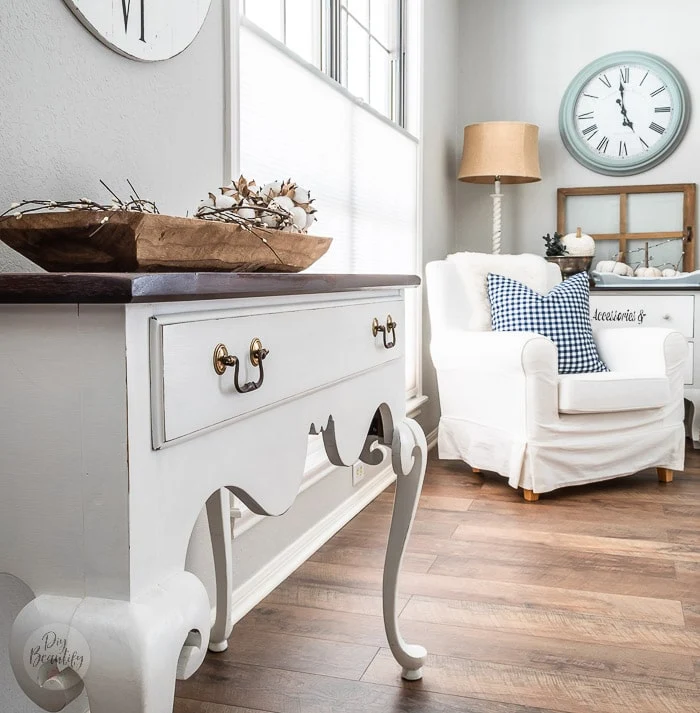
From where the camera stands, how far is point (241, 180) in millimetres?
1343

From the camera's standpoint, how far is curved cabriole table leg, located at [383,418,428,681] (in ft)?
5.35

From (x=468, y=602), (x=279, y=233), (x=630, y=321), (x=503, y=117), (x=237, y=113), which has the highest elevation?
(x=503, y=117)

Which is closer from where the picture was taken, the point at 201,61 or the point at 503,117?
the point at 201,61

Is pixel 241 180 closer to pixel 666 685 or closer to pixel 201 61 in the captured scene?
pixel 201 61

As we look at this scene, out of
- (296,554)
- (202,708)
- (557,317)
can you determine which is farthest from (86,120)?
(557,317)

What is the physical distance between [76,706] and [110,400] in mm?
961

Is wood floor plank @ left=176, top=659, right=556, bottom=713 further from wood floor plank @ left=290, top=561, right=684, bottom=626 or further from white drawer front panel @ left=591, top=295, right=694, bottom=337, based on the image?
white drawer front panel @ left=591, top=295, right=694, bottom=337

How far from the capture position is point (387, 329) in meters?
1.58

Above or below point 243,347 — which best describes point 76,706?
below

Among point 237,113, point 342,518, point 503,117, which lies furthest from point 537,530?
point 503,117

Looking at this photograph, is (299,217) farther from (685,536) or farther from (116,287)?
(685,536)

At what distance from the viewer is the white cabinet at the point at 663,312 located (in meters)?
3.91

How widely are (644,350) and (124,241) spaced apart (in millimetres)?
2822

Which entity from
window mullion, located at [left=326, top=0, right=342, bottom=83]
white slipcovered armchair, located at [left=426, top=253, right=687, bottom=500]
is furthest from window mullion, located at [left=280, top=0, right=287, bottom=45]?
white slipcovered armchair, located at [left=426, top=253, right=687, bottom=500]
